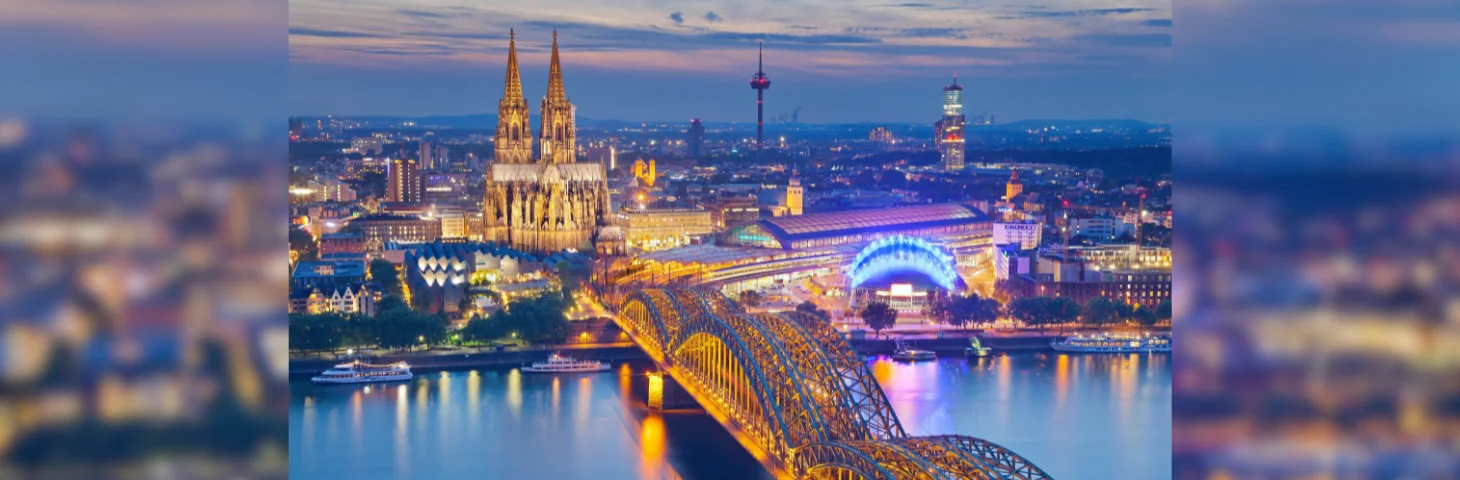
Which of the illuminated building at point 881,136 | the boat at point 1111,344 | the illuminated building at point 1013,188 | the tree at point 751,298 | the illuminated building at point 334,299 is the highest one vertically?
the illuminated building at point 881,136

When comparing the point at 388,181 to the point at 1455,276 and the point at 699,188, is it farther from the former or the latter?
the point at 1455,276

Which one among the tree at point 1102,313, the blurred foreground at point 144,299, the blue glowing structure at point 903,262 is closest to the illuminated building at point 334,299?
the blue glowing structure at point 903,262

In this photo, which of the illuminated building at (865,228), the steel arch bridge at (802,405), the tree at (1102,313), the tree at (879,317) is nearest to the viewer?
the steel arch bridge at (802,405)

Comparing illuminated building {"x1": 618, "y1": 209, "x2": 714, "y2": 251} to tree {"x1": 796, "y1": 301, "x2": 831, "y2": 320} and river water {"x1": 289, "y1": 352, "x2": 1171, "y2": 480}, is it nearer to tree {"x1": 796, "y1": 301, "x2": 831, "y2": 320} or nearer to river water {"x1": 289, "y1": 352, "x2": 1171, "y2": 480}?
tree {"x1": 796, "y1": 301, "x2": 831, "y2": 320}

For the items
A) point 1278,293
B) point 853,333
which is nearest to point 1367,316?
point 1278,293

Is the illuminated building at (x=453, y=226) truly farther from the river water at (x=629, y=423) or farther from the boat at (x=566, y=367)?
the river water at (x=629, y=423)
